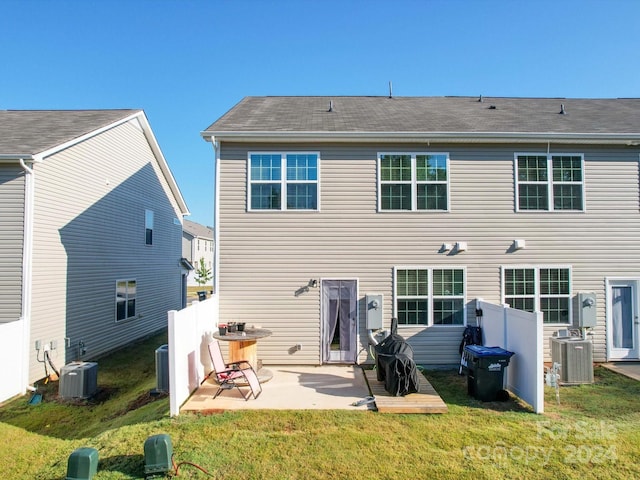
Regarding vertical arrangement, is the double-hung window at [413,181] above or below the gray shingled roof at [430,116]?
below

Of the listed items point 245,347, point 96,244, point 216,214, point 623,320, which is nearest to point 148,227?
point 96,244

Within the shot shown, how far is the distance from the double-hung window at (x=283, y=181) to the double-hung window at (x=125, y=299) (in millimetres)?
6508

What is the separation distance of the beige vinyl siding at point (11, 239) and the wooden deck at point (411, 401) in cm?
819

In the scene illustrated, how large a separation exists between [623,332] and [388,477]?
26.9 ft

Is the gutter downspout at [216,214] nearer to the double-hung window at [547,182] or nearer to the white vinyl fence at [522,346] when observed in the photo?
the white vinyl fence at [522,346]

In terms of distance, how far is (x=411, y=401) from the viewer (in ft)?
20.0

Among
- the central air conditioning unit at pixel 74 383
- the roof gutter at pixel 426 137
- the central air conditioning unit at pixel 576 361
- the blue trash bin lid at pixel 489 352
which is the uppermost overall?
the roof gutter at pixel 426 137

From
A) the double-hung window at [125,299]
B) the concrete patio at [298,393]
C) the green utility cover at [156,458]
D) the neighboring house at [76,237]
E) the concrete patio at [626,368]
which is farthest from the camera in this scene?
the double-hung window at [125,299]

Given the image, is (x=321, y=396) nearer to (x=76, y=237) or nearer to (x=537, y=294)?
(x=537, y=294)

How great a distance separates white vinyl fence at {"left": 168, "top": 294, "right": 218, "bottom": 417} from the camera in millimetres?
5652

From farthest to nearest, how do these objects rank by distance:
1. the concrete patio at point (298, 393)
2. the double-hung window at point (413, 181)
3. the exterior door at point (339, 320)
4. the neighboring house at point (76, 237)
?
the double-hung window at point (413, 181) → the exterior door at point (339, 320) → the neighboring house at point (76, 237) → the concrete patio at point (298, 393)

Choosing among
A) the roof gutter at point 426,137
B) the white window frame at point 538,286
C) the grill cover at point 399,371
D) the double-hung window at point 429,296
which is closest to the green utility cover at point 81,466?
the grill cover at point 399,371

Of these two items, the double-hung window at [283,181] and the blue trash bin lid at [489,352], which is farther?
the double-hung window at [283,181]

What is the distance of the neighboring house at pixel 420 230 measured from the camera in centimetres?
842
